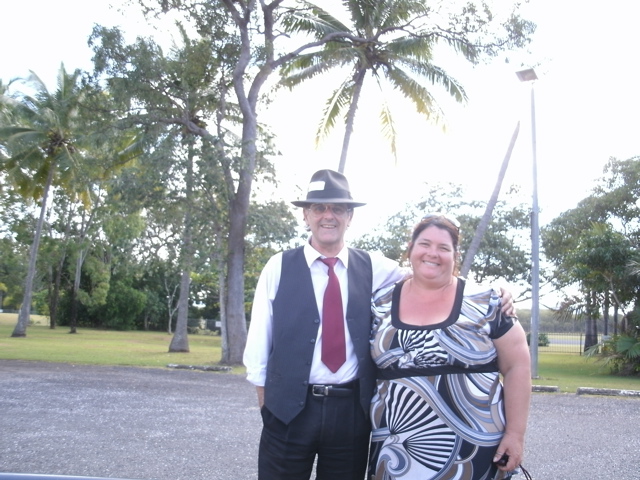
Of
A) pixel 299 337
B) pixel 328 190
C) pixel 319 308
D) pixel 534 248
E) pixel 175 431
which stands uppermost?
pixel 534 248

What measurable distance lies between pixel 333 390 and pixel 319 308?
404mm

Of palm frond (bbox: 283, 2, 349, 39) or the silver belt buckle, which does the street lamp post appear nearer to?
palm frond (bbox: 283, 2, 349, 39)

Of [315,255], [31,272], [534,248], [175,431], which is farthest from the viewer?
[31,272]

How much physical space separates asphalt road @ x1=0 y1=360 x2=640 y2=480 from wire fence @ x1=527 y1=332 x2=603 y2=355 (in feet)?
89.3

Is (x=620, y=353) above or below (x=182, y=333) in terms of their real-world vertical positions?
above

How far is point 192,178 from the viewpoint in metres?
17.3

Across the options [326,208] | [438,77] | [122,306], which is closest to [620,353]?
[438,77]

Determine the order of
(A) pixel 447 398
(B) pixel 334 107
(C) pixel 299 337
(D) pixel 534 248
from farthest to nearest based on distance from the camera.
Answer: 1. (B) pixel 334 107
2. (D) pixel 534 248
3. (C) pixel 299 337
4. (A) pixel 447 398

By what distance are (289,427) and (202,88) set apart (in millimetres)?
17078

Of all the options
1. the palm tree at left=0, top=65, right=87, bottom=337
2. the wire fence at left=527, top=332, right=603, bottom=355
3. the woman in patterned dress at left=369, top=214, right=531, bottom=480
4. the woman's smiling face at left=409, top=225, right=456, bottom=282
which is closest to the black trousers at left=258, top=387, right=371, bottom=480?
the woman in patterned dress at left=369, top=214, right=531, bottom=480

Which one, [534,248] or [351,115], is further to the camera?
[351,115]

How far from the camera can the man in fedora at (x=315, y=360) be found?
124 inches

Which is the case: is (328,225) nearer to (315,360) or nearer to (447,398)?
(315,360)

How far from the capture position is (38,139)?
2955cm
